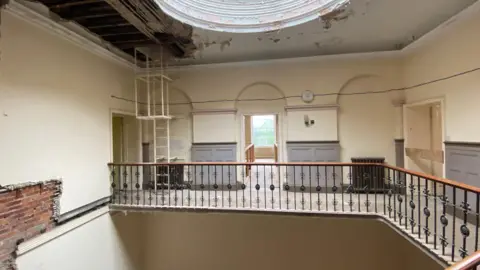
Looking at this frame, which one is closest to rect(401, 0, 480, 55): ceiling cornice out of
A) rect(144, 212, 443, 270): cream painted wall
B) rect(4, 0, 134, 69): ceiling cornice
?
rect(144, 212, 443, 270): cream painted wall

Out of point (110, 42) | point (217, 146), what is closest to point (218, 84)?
point (217, 146)

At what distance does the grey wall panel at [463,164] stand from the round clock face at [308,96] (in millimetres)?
2787

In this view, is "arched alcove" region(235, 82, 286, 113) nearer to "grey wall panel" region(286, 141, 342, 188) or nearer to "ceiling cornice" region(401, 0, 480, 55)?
"grey wall panel" region(286, 141, 342, 188)

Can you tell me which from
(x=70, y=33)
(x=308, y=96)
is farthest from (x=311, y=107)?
(x=70, y=33)

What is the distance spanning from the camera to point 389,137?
252 inches

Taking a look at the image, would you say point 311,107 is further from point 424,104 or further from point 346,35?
point 424,104

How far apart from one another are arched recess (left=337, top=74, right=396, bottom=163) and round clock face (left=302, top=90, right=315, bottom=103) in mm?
648

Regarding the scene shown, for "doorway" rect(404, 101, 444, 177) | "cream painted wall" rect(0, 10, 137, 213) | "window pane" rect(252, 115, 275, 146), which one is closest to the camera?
"cream painted wall" rect(0, 10, 137, 213)

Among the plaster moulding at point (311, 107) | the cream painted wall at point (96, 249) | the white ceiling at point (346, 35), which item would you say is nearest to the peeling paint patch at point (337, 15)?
the white ceiling at point (346, 35)

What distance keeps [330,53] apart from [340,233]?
397 centimetres

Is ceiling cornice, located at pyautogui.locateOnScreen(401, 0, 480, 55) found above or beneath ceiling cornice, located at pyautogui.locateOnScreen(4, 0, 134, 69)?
above

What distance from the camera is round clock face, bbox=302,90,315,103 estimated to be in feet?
21.5

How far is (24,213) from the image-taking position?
12.2ft

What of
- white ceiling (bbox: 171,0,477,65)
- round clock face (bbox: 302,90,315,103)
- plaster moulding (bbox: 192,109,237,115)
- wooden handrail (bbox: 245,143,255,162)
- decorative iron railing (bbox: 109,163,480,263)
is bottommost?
decorative iron railing (bbox: 109,163,480,263)
